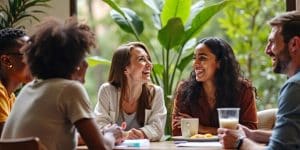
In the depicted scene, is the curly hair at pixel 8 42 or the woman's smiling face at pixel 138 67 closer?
the curly hair at pixel 8 42

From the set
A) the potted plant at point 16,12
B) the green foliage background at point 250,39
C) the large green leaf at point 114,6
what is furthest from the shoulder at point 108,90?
the green foliage background at point 250,39

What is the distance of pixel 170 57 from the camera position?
4301mm

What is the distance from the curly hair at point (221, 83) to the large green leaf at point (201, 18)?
0.64 meters

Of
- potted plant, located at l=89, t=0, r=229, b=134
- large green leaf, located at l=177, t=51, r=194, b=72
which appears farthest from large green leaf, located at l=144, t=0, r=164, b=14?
large green leaf, located at l=177, t=51, r=194, b=72

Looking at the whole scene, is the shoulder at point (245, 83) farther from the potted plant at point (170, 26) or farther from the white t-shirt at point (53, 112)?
the white t-shirt at point (53, 112)

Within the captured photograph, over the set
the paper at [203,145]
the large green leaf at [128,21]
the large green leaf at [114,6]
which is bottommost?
the paper at [203,145]

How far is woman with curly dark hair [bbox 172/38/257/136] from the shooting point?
3.16 m

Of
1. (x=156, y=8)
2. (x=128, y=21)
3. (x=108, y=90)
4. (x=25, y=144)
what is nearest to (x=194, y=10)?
(x=156, y=8)

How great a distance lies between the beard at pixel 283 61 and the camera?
2363mm

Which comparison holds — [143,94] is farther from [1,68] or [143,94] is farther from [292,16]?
[292,16]

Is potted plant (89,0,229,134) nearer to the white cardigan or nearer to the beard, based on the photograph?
the white cardigan

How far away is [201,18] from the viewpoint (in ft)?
13.0

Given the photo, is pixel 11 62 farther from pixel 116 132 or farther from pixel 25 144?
pixel 25 144

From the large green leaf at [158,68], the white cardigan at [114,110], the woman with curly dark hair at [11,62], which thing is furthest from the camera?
the large green leaf at [158,68]
